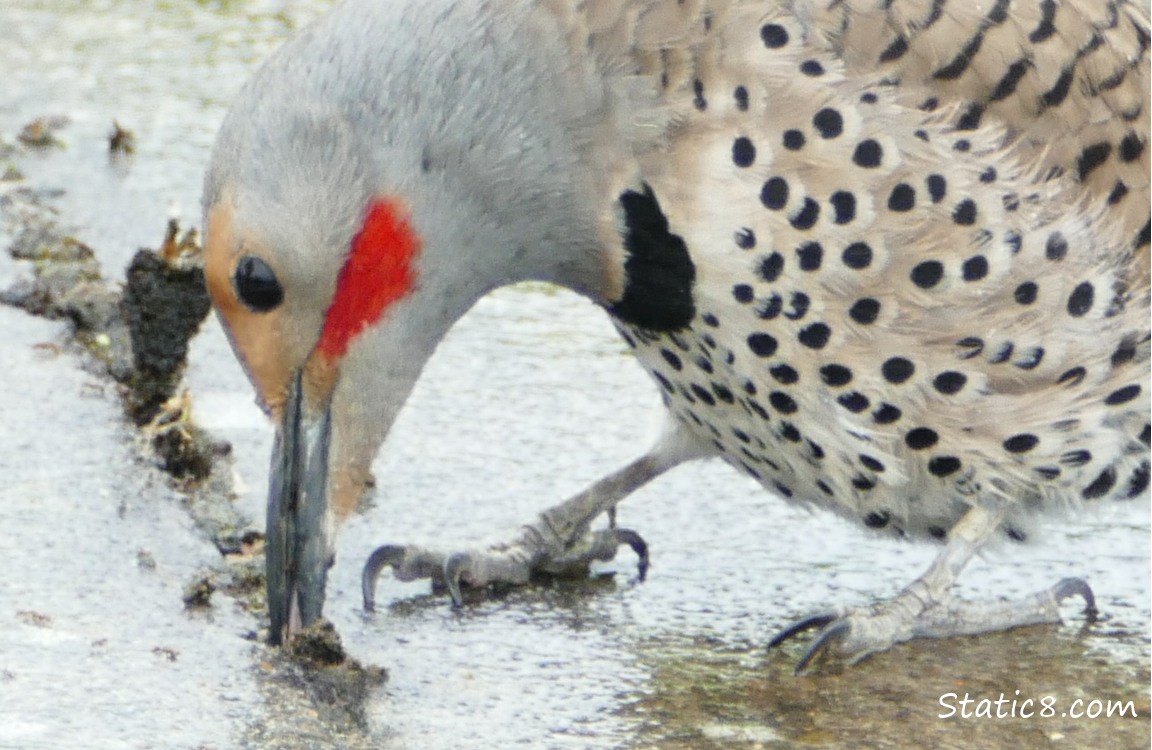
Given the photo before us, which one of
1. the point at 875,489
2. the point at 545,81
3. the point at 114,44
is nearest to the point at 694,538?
the point at 875,489

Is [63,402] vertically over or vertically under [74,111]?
under

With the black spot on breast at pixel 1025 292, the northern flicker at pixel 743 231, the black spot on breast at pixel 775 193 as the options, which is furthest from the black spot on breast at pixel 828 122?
the black spot on breast at pixel 1025 292

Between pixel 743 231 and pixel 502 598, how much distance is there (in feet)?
3.03

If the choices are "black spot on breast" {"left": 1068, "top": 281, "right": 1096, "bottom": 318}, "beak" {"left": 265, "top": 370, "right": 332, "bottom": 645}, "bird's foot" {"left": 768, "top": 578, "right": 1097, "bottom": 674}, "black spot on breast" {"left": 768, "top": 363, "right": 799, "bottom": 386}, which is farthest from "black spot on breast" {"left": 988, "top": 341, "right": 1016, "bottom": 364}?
"beak" {"left": 265, "top": 370, "right": 332, "bottom": 645}

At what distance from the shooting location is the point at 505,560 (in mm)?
3961

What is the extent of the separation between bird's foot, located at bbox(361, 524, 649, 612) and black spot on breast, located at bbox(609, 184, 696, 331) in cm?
64

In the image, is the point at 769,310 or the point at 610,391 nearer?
the point at 769,310

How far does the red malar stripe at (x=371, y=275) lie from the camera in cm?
333

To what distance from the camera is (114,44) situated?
7109mm

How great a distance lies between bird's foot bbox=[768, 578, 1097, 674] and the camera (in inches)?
145

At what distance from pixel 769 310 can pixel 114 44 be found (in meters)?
4.21

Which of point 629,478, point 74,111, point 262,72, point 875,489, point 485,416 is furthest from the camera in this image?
point 74,111

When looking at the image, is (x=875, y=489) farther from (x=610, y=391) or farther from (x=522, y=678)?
(x=610, y=391)

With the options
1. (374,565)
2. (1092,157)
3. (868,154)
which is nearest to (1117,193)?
(1092,157)
